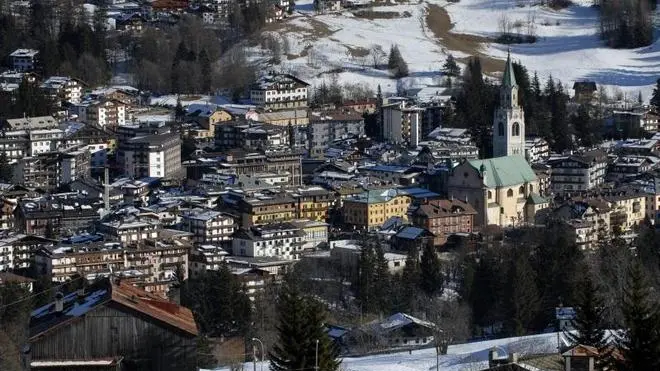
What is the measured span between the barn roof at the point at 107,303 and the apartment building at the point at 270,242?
14800mm

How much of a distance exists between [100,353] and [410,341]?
30.8ft

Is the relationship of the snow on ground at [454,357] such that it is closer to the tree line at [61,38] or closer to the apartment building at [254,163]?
the apartment building at [254,163]

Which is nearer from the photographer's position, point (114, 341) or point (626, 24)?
point (114, 341)

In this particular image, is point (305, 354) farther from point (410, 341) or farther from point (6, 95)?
point (6, 95)

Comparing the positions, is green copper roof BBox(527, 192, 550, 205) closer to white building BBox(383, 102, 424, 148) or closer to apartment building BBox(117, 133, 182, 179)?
white building BBox(383, 102, 424, 148)

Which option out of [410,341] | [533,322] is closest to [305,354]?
[410,341]

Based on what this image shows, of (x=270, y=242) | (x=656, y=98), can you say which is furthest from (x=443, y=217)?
(x=656, y=98)

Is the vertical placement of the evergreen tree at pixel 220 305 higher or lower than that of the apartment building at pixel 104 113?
lower

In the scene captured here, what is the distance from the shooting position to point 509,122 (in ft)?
124

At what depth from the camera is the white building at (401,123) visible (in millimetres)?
42594

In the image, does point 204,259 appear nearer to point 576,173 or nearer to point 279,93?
point 576,173

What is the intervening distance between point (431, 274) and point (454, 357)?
28.4 feet

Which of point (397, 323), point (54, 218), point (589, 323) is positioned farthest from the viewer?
point (54, 218)

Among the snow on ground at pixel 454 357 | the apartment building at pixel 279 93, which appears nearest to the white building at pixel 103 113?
the apartment building at pixel 279 93
